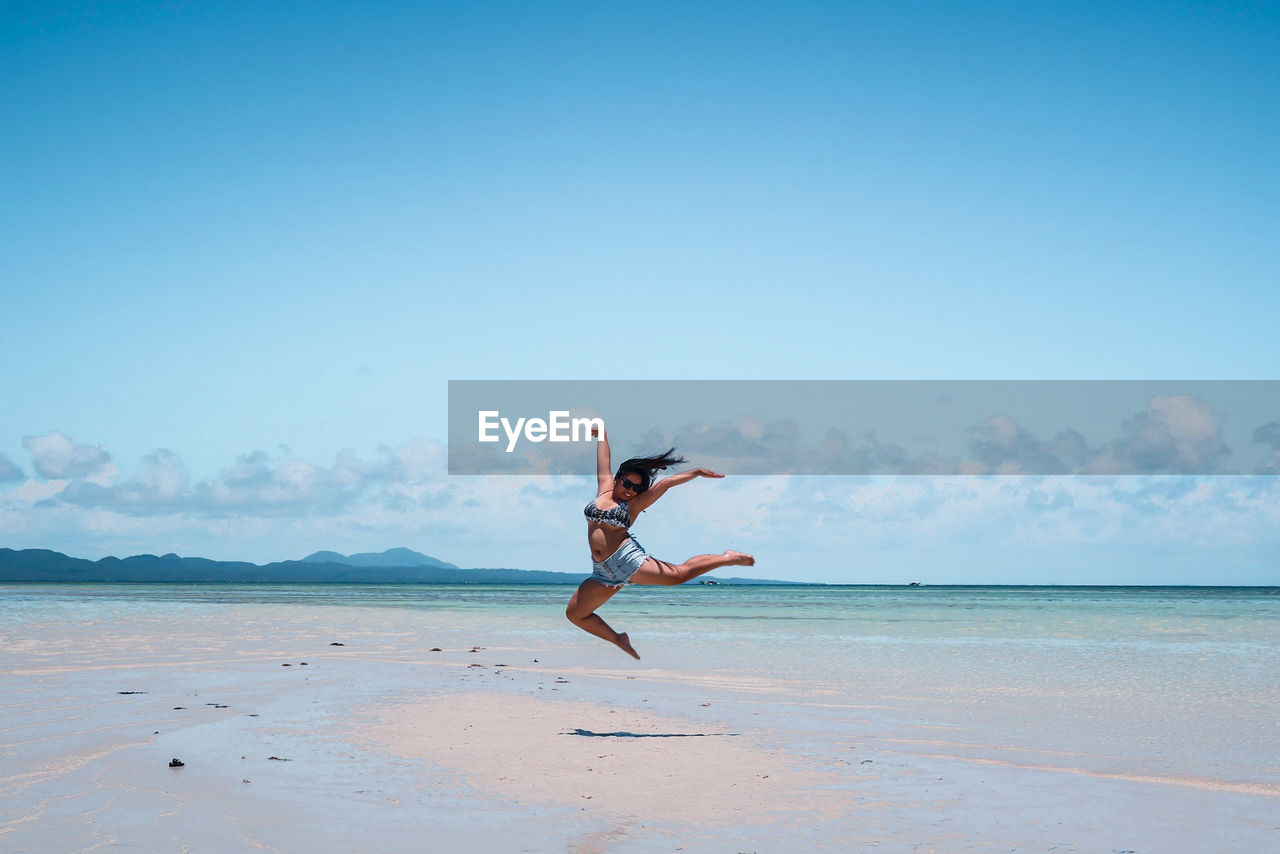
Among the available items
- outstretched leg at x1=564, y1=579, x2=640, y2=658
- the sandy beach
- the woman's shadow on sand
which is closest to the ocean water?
the sandy beach

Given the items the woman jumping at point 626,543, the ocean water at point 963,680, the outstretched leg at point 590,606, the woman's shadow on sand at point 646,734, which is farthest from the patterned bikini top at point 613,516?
the ocean water at point 963,680

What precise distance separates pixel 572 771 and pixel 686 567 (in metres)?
2.43

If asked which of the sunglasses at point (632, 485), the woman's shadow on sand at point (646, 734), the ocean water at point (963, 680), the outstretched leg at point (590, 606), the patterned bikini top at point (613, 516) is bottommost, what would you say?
the ocean water at point (963, 680)

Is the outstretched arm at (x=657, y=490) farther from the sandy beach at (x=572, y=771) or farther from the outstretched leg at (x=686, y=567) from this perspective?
the sandy beach at (x=572, y=771)

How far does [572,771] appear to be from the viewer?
753cm

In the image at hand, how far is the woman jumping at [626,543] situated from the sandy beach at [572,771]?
1.44m

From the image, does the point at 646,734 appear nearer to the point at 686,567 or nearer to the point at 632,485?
the point at 686,567

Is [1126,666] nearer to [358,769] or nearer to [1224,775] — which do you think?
[1224,775]

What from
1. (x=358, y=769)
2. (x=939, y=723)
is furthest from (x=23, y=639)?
(x=939, y=723)

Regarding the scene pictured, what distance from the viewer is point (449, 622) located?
30.5 meters

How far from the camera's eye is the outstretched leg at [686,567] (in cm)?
935

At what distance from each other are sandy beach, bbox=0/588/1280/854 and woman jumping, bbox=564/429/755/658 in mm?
1443

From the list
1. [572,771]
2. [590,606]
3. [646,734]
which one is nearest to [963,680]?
[646,734]

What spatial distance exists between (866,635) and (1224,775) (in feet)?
57.3
